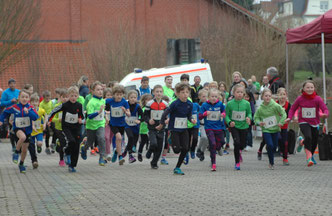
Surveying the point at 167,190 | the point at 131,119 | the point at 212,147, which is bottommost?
the point at 167,190

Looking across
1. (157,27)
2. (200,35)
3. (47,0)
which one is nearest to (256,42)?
(200,35)

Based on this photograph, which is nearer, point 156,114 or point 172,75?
point 156,114

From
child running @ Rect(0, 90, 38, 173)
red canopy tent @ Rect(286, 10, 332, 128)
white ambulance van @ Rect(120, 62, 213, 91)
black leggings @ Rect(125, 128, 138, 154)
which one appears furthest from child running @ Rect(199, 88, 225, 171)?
white ambulance van @ Rect(120, 62, 213, 91)

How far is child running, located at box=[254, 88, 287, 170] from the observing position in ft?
46.6

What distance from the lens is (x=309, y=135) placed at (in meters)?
14.3

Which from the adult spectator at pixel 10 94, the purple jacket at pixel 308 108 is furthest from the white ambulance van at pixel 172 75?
the purple jacket at pixel 308 108

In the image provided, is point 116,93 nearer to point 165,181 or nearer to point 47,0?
point 165,181

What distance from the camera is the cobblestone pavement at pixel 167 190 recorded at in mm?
8438

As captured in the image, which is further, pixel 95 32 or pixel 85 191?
pixel 95 32

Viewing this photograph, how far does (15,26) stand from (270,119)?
1478 cm

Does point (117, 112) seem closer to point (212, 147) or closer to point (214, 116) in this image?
point (214, 116)

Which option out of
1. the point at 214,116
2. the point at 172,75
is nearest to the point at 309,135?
the point at 214,116

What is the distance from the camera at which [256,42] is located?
33.4 meters

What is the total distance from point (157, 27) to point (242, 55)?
23.2 feet
